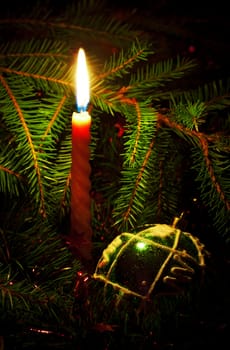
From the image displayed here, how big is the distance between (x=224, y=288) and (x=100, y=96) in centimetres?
51

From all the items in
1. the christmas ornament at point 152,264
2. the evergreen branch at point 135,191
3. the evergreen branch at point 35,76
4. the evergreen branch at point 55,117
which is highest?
the evergreen branch at point 35,76

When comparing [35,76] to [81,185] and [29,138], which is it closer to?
[29,138]

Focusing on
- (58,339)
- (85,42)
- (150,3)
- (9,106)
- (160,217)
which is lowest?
(58,339)

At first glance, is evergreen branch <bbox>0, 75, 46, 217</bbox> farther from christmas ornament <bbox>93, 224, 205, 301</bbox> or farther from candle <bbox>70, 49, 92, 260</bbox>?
christmas ornament <bbox>93, 224, 205, 301</bbox>

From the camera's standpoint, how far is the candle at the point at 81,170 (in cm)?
88

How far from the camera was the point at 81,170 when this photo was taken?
3.00ft

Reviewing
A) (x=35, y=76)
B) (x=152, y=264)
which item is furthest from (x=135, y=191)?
(x=35, y=76)

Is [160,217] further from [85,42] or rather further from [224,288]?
[85,42]

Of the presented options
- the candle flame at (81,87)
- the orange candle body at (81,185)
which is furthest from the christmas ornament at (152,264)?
the candle flame at (81,87)

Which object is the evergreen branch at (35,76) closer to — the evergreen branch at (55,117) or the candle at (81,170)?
the evergreen branch at (55,117)

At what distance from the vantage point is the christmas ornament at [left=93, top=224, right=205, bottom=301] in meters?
0.75

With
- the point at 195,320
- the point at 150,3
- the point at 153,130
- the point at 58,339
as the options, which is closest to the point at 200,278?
the point at 195,320

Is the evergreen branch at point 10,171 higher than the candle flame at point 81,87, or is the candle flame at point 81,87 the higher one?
the candle flame at point 81,87

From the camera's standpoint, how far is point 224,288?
81cm
